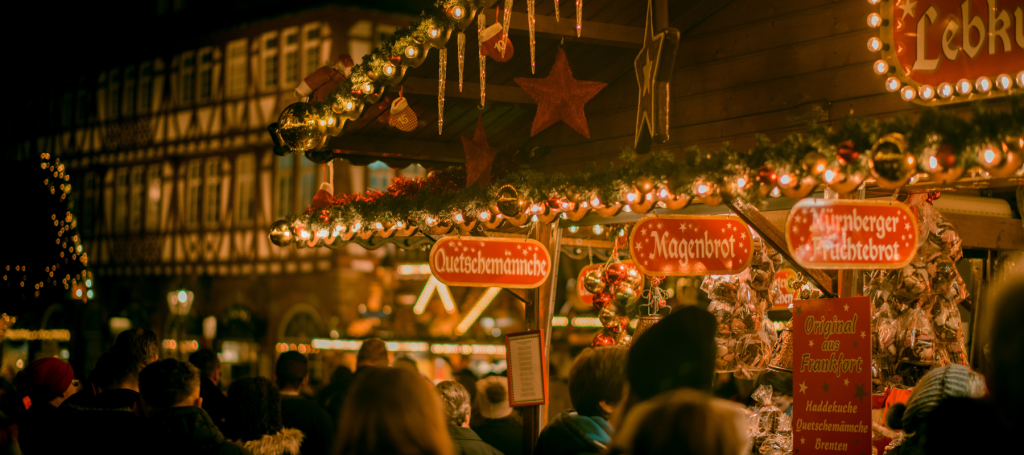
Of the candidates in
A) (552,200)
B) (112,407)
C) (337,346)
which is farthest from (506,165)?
(337,346)

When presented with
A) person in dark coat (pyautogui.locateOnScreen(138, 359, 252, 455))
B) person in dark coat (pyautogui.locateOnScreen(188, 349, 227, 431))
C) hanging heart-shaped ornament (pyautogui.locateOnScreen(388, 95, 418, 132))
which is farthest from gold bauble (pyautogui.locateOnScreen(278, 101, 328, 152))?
person in dark coat (pyautogui.locateOnScreen(138, 359, 252, 455))

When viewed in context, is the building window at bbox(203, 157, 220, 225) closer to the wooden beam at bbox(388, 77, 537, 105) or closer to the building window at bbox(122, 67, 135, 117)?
the building window at bbox(122, 67, 135, 117)

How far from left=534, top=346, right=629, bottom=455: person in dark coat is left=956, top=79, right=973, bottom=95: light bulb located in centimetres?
255

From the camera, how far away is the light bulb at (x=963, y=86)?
14.3ft

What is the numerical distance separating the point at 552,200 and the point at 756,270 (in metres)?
1.61

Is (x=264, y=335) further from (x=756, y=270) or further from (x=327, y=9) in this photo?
(x=756, y=270)

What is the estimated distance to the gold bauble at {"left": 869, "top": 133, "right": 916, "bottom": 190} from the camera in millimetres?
3408

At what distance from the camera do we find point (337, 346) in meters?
20.2

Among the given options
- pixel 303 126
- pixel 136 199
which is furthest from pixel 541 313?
pixel 136 199

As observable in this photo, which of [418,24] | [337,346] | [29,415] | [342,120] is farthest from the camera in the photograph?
[337,346]

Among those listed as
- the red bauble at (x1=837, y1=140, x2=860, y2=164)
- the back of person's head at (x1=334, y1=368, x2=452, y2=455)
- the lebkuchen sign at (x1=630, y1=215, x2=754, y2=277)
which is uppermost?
the red bauble at (x1=837, y1=140, x2=860, y2=164)

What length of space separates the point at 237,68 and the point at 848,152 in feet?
74.5

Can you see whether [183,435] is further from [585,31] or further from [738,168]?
[585,31]

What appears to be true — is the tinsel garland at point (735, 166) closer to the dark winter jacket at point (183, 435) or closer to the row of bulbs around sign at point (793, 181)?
the row of bulbs around sign at point (793, 181)
